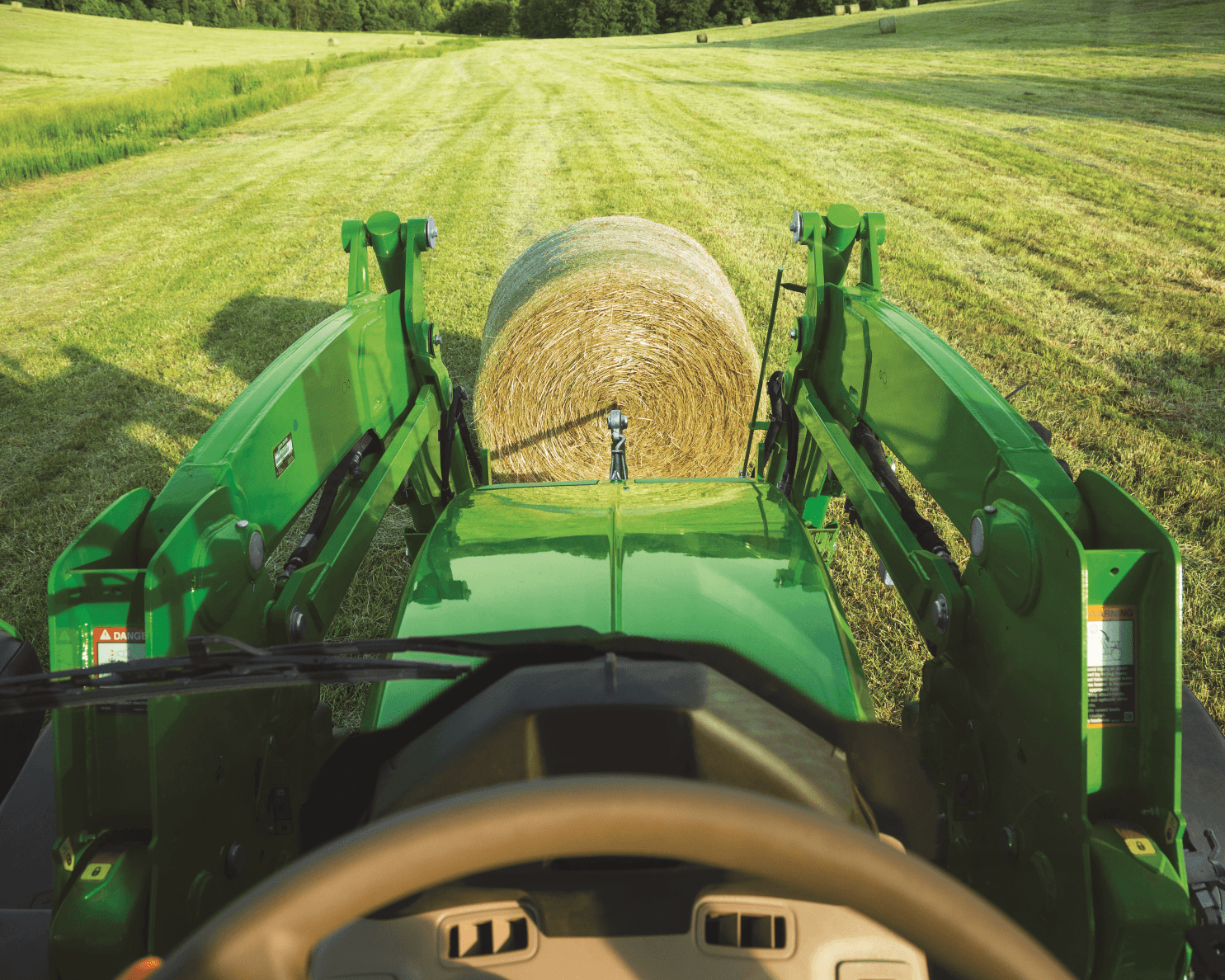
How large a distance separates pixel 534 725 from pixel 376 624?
2.85 metres

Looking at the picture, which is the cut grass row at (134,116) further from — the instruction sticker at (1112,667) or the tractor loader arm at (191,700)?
the instruction sticker at (1112,667)

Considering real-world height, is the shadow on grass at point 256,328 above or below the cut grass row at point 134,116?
below

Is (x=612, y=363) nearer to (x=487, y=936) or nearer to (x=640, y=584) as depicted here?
(x=640, y=584)

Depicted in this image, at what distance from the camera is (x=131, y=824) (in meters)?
1.51

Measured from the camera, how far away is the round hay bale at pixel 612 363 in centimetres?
412

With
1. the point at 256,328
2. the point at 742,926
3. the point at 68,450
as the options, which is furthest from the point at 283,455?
the point at 256,328

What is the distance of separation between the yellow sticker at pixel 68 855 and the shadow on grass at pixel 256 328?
529 cm

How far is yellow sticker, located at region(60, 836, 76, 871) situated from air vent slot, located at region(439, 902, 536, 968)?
813 millimetres

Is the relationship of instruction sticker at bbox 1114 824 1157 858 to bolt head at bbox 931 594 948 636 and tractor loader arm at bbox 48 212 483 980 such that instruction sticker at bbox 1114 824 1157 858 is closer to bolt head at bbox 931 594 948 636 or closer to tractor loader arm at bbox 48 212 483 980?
bolt head at bbox 931 594 948 636

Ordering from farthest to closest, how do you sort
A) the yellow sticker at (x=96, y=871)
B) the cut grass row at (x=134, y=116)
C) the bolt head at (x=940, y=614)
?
the cut grass row at (x=134, y=116), the bolt head at (x=940, y=614), the yellow sticker at (x=96, y=871)

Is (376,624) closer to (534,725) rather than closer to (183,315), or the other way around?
(534,725)

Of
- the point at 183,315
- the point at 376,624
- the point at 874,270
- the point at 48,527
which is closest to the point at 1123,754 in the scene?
the point at 874,270

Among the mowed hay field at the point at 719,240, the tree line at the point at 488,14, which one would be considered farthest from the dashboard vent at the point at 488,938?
the tree line at the point at 488,14

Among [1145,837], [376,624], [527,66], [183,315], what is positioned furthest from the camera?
[527,66]
